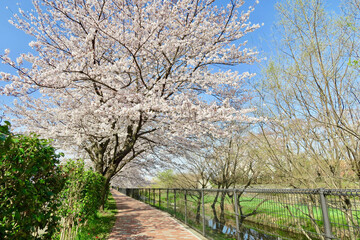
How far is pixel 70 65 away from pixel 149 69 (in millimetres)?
3273

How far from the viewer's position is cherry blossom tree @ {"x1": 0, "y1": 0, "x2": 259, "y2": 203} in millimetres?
6617

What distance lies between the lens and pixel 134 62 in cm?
810

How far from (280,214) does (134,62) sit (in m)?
6.51

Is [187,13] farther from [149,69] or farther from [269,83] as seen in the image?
[269,83]

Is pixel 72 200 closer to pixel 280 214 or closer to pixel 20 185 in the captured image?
pixel 20 185

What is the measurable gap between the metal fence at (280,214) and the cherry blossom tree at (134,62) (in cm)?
251

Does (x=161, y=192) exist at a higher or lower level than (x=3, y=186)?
lower

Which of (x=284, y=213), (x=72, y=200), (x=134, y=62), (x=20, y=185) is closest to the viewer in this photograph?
(x=20, y=185)

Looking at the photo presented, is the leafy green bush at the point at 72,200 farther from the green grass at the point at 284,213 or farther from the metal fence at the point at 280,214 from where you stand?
the green grass at the point at 284,213

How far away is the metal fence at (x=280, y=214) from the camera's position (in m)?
3.23

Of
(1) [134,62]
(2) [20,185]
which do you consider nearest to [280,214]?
(2) [20,185]

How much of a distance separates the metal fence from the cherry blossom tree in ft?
8.24

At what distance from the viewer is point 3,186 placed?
2.08 meters

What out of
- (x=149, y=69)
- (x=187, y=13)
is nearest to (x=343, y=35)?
(x=187, y=13)
